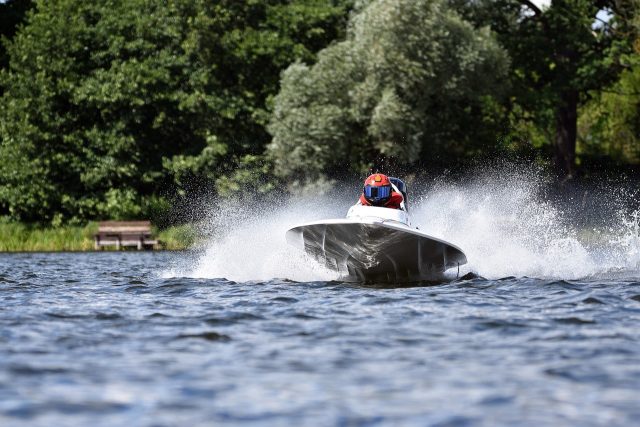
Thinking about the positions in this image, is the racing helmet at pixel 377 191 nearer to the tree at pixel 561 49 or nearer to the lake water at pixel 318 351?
the lake water at pixel 318 351

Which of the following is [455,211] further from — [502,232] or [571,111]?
[571,111]

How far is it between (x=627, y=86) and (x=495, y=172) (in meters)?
9.52

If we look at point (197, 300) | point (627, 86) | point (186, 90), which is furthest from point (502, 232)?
point (627, 86)

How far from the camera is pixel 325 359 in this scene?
8.48 meters

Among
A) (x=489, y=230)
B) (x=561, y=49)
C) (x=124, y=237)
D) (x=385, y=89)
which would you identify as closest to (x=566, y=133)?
(x=561, y=49)

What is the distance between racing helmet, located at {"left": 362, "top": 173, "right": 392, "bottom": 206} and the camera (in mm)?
16688

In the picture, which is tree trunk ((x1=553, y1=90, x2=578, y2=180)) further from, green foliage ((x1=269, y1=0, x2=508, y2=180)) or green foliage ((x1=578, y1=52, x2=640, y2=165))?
green foliage ((x1=269, y1=0, x2=508, y2=180))

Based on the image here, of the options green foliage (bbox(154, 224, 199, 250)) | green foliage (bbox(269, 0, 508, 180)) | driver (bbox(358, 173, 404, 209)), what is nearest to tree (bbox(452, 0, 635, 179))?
green foliage (bbox(269, 0, 508, 180))

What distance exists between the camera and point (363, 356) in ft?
28.2

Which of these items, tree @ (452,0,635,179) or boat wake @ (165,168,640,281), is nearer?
boat wake @ (165,168,640,281)

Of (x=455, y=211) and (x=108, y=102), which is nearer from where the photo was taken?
(x=455, y=211)

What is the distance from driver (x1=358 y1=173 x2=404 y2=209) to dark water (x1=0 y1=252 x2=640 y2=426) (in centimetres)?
291

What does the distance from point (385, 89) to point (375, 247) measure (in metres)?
23.3

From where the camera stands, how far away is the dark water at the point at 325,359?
21.6 ft
